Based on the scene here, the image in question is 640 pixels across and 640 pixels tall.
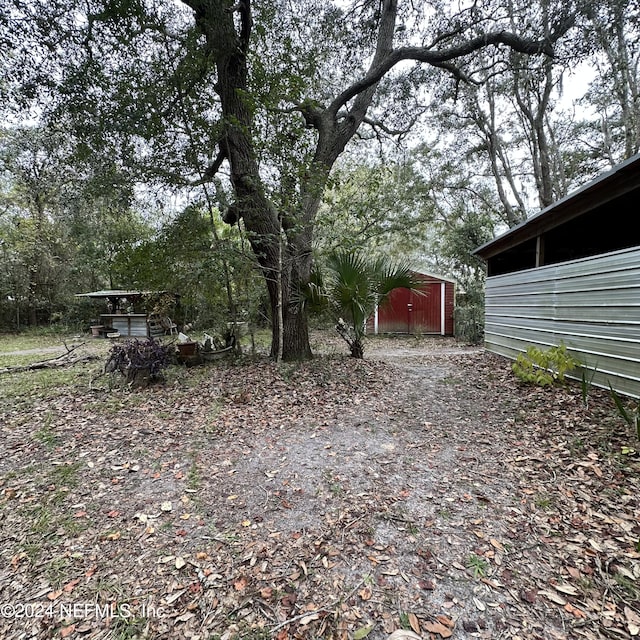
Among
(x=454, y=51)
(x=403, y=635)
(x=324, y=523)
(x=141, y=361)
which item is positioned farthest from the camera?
(x=454, y=51)

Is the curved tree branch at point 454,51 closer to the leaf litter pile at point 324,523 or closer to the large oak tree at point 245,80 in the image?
the large oak tree at point 245,80

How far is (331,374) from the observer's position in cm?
563

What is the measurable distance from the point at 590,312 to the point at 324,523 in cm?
449

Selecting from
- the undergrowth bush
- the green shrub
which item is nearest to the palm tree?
the green shrub

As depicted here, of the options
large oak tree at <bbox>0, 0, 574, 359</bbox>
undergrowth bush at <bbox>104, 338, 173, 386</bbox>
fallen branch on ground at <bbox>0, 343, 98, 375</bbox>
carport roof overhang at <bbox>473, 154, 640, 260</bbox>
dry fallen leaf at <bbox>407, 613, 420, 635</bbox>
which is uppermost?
large oak tree at <bbox>0, 0, 574, 359</bbox>

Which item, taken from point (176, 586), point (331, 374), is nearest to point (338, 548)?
point (176, 586)

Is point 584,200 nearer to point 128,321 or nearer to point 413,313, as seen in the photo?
point 413,313

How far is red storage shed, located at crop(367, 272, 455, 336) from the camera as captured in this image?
41.1 feet

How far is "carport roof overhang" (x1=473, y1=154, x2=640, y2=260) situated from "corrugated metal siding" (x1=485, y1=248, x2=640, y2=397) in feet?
2.19

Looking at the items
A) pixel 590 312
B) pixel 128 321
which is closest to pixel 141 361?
pixel 590 312

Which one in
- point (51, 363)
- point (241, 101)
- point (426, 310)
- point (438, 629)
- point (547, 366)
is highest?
point (241, 101)

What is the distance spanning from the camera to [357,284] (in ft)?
19.4

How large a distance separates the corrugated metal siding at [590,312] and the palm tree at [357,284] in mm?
2097

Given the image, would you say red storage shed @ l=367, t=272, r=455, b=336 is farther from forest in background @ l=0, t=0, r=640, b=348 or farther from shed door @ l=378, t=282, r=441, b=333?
forest in background @ l=0, t=0, r=640, b=348
